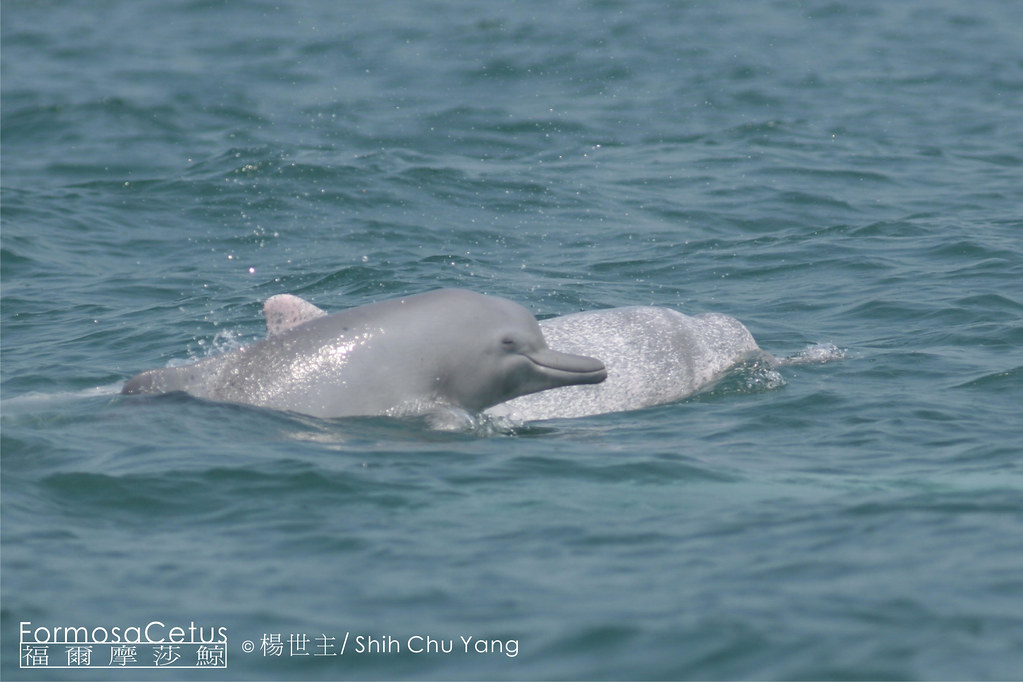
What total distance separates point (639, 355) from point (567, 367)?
1823mm

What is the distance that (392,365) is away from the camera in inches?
478

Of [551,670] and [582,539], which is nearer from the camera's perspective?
[551,670]

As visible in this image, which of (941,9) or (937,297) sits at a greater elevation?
(941,9)

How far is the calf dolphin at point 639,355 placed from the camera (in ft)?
44.4

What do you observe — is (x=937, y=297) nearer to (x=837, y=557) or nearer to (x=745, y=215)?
(x=745, y=215)

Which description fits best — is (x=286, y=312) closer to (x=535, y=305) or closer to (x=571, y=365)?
(x=571, y=365)

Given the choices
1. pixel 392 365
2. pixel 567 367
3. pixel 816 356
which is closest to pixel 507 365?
pixel 567 367

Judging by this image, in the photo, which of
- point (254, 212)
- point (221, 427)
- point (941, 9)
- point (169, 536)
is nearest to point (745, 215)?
point (254, 212)

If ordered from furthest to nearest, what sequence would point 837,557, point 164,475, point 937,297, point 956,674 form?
point 937,297, point 164,475, point 837,557, point 956,674

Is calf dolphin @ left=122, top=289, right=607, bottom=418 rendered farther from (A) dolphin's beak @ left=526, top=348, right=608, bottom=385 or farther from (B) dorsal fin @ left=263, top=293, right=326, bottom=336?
(B) dorsal fin @ left=263, top=293, right=326, bottom=336

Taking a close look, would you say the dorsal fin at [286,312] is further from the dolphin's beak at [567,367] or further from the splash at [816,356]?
the splash at [816,356]

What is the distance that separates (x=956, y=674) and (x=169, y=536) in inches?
206

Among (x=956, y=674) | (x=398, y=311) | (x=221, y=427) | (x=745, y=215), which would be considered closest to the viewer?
(x=956, y=674)

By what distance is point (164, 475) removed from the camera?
34.1 ft
